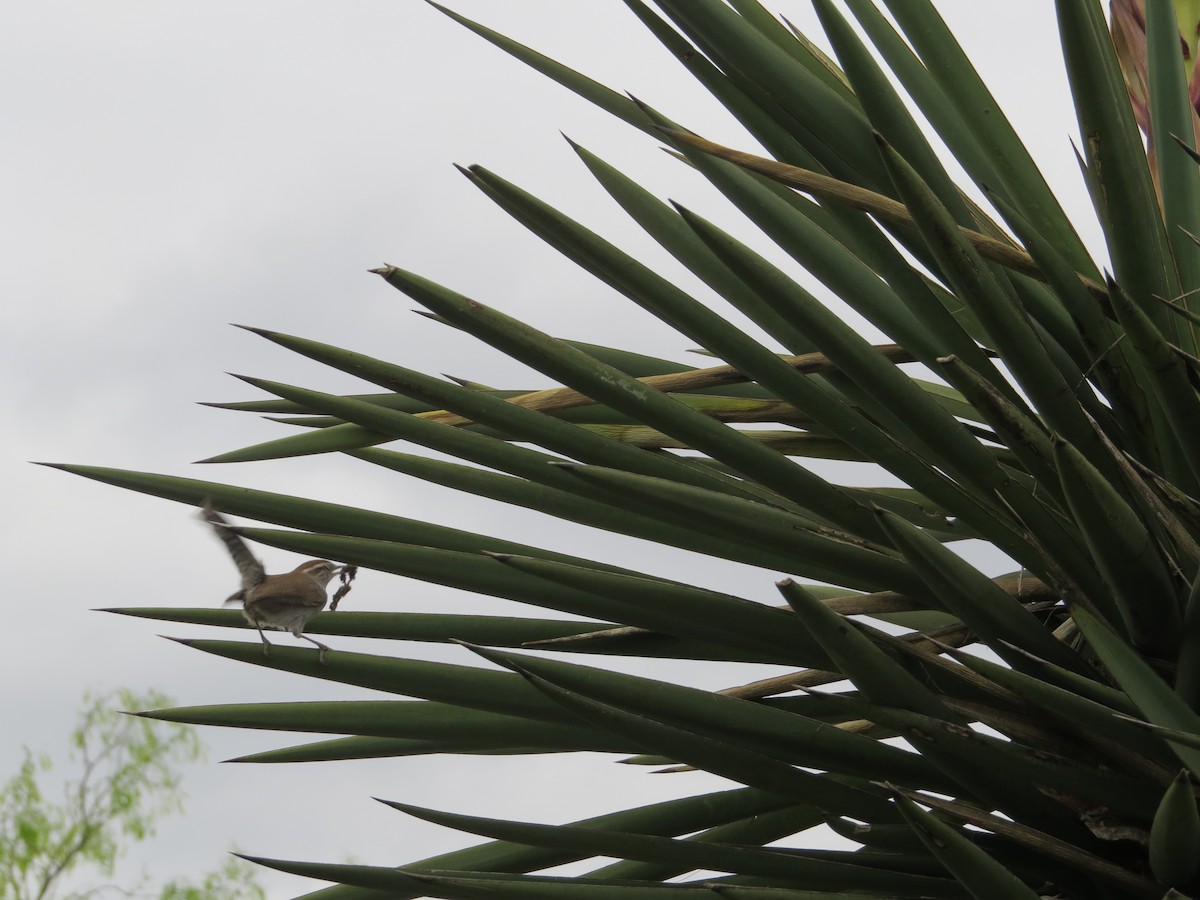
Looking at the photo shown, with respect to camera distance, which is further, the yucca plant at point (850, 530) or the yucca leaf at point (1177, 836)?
the yucca plant at point (850, 530)

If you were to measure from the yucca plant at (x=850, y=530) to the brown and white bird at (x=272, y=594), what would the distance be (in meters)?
0.05

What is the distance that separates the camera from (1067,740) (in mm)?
1237

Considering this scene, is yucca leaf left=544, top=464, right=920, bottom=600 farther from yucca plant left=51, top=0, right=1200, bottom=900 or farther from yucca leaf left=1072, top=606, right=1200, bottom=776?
yucca leaf left=1072, top=606, right=1200, bottom=776

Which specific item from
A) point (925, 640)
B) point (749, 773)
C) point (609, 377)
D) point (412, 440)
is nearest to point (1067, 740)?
point (925, 640)

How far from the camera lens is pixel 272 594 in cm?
148

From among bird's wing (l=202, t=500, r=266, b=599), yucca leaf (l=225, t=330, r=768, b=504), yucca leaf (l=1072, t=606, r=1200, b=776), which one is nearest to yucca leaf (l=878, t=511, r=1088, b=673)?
yucca leaf (l=1072, t=606, r=1200, b=776)

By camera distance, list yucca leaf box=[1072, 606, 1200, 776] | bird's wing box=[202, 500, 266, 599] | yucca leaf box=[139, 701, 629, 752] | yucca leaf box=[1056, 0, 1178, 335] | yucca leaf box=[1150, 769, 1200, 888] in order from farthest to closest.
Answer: bird's wing box=[202, 500, 266, 599] < yucca leaf box=[139, 701, 629, 752] < yucca leaf box=[1056, 0, 1178, 335] < yucca leaf box=[1072, 606, 1200, 776] < yucca leaf box=[1150, 769, 1200, 888]

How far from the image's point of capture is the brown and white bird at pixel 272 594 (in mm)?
1485

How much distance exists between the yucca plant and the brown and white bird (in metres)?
0.05

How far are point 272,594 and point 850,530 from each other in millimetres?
658

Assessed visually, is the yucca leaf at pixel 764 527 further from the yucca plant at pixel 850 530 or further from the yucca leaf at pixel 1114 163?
the yucca leaf at pixel 1114 163

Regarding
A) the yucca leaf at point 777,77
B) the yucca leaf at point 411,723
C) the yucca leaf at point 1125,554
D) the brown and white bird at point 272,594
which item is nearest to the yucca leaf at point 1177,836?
the yucca leaf at point 1125,554

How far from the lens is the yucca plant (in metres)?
1.12

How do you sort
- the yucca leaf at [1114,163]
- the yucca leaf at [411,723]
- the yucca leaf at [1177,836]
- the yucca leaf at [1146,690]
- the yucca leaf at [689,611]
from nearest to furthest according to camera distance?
the yucca leaf at [1177,836] → the yucca leaf at [1146,690] → the yucca leaf at [689,611] → the yucca leaf at [1114,163] → the yucca leaf at [411,723]
